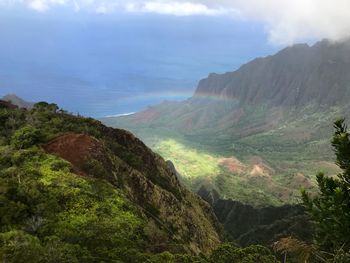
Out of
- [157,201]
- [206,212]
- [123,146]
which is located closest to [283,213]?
[206,212]

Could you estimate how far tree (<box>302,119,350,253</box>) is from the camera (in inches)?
714

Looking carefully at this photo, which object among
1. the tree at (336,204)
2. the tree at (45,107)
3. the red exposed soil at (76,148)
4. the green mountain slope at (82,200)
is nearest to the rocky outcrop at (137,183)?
the red exposed soil at (76,148)

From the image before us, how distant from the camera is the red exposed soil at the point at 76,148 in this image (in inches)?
2025

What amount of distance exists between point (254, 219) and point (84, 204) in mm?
135098

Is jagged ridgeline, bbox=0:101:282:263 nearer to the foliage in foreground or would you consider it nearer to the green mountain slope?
the green mountain slope

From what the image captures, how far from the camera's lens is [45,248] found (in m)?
28.3

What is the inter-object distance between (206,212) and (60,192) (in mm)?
43940

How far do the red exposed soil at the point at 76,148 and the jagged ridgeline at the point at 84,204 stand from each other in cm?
10

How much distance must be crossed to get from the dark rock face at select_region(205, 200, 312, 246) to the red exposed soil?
70.1 m

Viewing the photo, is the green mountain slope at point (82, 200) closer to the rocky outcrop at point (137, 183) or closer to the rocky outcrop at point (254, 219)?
the rocky outcrop at point (137, 183)

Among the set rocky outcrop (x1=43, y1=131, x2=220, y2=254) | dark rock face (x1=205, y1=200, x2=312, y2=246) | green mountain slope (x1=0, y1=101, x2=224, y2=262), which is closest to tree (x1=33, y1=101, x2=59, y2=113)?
green mountain slope (x1=0, y1=101, x2=224, y2=262)

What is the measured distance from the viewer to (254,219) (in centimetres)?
16862

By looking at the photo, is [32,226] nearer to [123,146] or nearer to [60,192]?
[60,192]

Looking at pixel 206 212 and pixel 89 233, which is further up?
pixel 89 233
